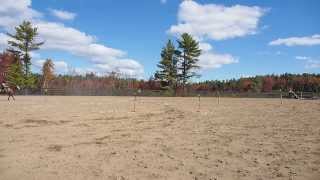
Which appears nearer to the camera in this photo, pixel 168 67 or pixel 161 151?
pixel 161 151

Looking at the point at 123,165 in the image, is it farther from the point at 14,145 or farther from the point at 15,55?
the point at 15,55

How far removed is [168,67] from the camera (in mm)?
77125

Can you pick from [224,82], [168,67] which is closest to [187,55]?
[168,67]

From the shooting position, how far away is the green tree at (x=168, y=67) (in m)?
77.1

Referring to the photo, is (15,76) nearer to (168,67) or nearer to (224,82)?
(168,67)

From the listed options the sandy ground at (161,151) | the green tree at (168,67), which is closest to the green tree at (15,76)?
the green tree at (168,67)

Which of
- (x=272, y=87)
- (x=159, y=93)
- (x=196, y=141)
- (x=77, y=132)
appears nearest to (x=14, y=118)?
(x=77, y=132)

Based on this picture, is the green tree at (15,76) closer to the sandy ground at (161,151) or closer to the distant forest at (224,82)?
the distant forest at (224,82)

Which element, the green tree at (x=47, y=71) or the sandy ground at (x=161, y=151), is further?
the green tree at (x=47, y=71)

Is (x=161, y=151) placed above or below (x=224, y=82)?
below

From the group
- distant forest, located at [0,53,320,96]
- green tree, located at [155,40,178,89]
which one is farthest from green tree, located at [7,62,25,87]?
distant forest, located at [0,53,320,96]

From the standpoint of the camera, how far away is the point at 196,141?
12977 mm

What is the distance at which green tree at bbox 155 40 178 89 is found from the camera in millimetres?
77062

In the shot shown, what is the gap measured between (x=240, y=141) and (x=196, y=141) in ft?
4.18
